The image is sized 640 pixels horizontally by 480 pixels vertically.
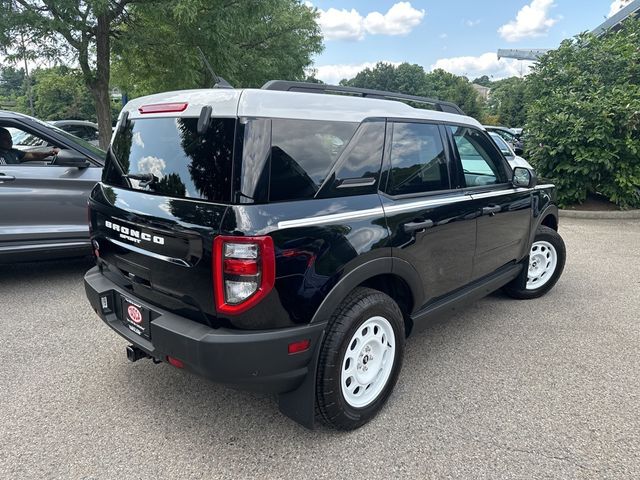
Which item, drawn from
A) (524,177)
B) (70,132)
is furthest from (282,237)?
(70,132)

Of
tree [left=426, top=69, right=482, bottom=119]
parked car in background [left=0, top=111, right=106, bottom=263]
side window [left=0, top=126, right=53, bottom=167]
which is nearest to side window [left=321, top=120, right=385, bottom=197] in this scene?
parked car in background [left=0, top=111, right=106, bottom=263]

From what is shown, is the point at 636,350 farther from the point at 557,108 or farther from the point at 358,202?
the point at 557,108

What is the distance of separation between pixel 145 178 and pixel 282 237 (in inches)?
39.1

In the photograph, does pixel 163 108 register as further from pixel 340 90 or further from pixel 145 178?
pixel 340 90

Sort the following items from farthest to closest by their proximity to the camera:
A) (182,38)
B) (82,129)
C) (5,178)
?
(82,129)
(182,38)
(5,178)

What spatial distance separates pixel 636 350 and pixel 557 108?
702 cm

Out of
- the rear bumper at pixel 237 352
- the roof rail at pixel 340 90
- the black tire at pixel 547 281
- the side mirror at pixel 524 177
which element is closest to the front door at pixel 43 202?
the rear bumper at pixel 237 352

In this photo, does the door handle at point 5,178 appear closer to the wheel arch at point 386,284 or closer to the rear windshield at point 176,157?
the rear windshield at point 176,157

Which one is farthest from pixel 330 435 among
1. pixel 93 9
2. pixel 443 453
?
pixel 93 9

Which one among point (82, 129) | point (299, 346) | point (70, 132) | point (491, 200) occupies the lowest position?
point (299, 346)

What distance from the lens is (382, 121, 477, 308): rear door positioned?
2742 millimetres

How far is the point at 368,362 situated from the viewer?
2.67 m

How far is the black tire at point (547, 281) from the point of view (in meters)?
4.48

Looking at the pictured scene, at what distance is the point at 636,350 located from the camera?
3564 millimetres
